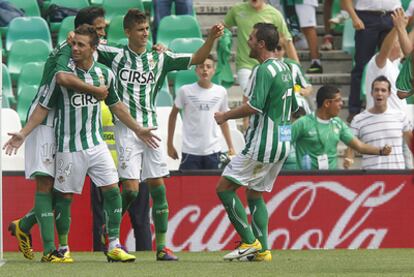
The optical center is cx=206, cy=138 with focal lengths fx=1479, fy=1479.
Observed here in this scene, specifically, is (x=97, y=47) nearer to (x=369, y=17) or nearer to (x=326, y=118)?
→ (x=326, y=118)

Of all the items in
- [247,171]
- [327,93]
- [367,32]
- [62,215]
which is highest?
[367,32]

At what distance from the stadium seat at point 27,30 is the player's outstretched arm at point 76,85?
663 cm

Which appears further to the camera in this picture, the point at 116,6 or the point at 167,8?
the point at 116,6

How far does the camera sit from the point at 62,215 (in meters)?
11.5

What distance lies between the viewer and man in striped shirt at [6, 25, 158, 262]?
11.2m

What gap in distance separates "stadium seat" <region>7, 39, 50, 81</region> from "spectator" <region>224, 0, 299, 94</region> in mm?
2240

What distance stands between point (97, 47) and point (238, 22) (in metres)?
5.30

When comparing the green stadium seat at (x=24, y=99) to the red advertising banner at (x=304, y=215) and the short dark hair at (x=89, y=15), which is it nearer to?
the red advertising banner at (x=304, y=215)

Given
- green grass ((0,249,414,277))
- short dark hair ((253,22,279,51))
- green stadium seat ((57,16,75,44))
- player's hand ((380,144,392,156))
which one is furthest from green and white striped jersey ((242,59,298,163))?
green stadium seat ((57,16,75,44))

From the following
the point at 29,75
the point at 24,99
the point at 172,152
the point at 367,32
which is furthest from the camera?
the point at 367,32

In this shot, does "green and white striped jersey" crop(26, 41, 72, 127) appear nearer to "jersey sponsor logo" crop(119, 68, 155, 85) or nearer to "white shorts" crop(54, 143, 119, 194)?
"white shorts" crop(54, 143, 119, 194)

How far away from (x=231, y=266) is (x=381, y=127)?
4.49m

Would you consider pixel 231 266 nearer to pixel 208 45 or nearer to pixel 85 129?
pixel 85 129

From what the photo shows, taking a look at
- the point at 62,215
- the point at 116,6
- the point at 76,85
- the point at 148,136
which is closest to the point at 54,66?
the point at 76,85
